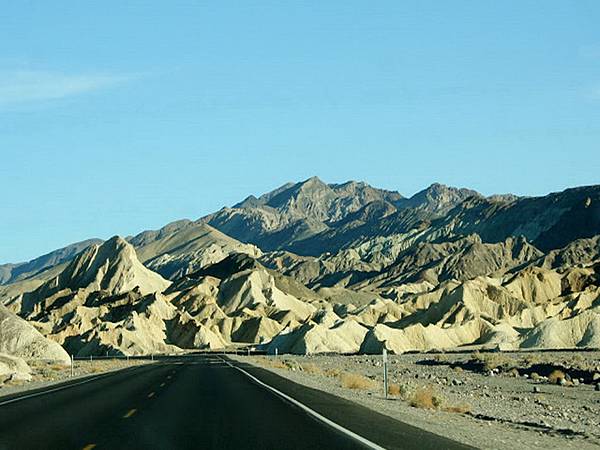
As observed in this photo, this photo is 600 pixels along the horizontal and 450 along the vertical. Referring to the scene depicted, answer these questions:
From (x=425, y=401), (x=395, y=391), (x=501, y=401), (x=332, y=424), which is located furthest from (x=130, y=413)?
(x=501, y=401)

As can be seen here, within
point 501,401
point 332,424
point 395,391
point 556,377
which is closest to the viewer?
point 332,424

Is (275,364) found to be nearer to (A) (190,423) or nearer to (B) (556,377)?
(B) (556,377)

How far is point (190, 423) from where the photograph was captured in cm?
1966

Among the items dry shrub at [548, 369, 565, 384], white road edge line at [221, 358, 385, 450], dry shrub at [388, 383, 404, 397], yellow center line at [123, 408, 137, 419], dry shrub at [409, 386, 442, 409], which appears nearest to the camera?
white road edge line at [221, 358, 385, 450]

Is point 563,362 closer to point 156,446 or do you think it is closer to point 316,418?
point 316,418

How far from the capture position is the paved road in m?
15.9

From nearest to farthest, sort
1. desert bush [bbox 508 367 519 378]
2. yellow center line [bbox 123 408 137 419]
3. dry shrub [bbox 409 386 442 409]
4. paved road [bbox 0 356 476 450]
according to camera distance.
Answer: paved road [bbox 0 356 476 450], yellow center line [bbox 123 408 137 419], dry shrub [bbox 409 386 442 409], desert bush [bbox 508 367 519 378]

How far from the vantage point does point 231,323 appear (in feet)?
575

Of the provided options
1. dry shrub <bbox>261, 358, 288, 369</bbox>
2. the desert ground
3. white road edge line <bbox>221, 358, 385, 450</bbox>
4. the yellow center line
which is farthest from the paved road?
dry shrub <bbox>261, 358, 288, 369</bbox>

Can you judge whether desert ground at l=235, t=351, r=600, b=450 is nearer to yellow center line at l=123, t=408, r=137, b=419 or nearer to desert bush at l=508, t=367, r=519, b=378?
desert bush at l=508, t=367, r=519, b=378

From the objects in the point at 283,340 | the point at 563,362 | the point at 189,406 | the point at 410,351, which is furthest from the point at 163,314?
the point at 189,406

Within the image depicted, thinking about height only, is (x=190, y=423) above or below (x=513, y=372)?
below

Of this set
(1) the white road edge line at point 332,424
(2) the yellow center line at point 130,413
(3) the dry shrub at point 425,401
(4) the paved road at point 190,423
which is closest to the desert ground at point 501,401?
(3) the dry shrub at point 425,401

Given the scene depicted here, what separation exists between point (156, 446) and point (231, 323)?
160958mm
